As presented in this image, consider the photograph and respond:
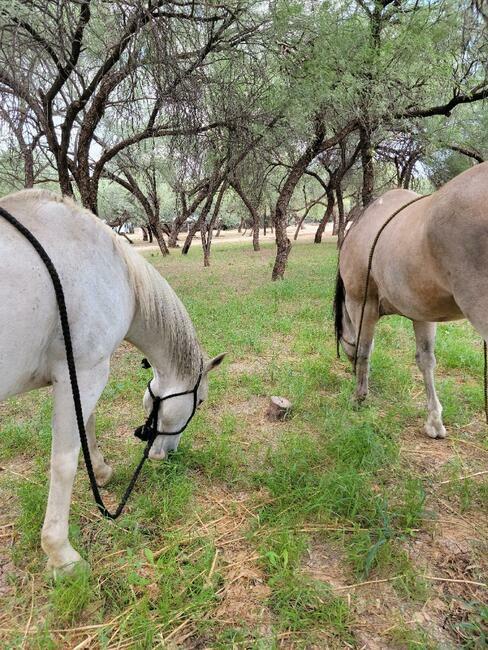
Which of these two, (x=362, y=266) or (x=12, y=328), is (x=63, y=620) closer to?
(x=12, y=328)

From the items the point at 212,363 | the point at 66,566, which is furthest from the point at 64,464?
the point at 212,363

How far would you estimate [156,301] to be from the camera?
2152mm

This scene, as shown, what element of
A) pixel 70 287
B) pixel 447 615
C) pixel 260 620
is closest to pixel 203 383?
pixel 70 287

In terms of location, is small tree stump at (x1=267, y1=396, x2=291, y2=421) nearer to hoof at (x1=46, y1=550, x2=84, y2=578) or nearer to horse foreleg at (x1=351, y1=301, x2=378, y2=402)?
horse foreleg at (x1=351, y1=301, x2=378, y2=402)

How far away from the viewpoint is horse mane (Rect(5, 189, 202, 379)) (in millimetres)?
1813

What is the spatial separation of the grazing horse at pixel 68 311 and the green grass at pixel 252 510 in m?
0.29

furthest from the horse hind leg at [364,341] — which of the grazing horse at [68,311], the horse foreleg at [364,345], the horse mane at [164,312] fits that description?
the grazing horse at [68,311]

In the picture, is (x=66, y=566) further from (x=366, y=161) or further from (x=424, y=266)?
(x=366, y=161)

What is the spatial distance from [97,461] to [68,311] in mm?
1291

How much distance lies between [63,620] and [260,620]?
0.82 m

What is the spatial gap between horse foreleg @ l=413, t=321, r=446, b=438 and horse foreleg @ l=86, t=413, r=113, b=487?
2.40 m

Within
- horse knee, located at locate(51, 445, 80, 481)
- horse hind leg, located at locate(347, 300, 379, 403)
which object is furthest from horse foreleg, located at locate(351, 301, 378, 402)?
horse knee, located at locate(51, 445, 80, 481)

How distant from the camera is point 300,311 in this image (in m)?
6.88

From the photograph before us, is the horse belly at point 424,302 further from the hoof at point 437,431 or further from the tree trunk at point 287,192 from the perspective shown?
the tree trunk at point 287,192
